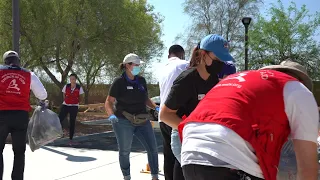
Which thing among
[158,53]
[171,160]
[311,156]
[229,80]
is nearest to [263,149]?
[311,156]

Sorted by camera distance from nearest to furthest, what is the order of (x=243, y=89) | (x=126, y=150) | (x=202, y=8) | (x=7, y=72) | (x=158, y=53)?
1. (x=243, y=89)
2. (x=7, y=72)
3. (x=126, y=150)
4. (x=158, y=53)
5. (x=202, y=8)

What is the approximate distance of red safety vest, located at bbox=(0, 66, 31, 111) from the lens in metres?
4.62

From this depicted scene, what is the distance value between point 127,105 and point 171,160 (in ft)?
4.28

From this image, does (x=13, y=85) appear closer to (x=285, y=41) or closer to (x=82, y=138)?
(x=82, y=138)

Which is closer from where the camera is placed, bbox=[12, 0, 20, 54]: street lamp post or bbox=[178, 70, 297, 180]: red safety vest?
bbox=[178, 70, 297, 180]: red safety vest

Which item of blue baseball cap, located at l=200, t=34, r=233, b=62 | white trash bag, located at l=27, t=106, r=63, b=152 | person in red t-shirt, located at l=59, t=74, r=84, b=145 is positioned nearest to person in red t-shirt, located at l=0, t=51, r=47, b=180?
white trash bag, located at l=27, t=106, r=63, b=152

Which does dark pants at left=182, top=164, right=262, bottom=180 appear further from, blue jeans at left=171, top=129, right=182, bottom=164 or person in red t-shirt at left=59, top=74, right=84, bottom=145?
person in red t-shirt at left=59, top=74, right=84, bottom=145

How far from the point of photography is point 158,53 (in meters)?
20.1

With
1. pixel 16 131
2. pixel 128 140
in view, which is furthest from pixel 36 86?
pixel 128 140

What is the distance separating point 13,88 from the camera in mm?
4656

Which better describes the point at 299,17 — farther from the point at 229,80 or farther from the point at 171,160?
the point at 229,80

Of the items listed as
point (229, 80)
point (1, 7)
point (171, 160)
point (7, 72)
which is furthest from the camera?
point (1, 7)

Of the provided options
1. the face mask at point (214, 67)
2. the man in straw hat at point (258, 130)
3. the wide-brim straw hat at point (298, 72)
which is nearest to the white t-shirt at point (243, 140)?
the man in straw hat at point (258, 130)

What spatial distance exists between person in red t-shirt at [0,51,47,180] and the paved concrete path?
1241 mm
